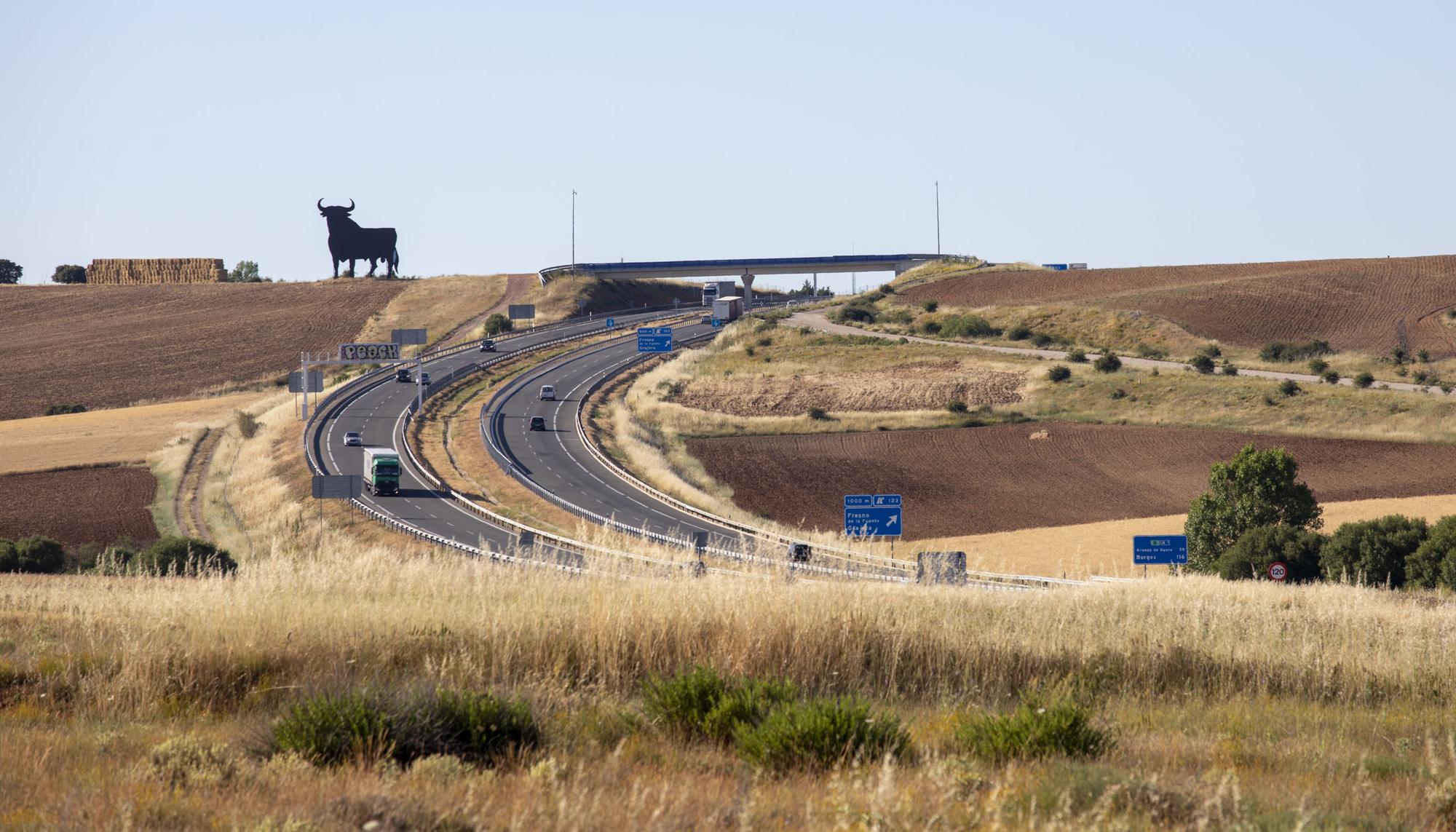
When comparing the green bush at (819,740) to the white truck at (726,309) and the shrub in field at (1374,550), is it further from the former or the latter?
the white truck at (726,309)

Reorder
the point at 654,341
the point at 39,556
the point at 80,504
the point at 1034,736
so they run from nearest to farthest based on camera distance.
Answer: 1. the point at 1034,736
2. the point at 39,556
3. the point at 80,504
4. the point at 654,341

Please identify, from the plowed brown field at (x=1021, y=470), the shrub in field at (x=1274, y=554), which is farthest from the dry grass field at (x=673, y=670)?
the plowed brown field at (x=1021, y=470)

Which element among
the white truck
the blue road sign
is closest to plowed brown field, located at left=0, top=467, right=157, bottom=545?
the blue road sign

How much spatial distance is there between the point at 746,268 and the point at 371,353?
7658cm

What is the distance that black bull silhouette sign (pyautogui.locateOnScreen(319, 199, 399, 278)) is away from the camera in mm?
161750

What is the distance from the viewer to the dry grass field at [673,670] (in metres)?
6.90

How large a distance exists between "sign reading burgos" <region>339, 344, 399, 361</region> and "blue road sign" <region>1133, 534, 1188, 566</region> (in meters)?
62.1

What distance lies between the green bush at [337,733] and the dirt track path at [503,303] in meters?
126

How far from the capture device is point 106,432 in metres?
85.7

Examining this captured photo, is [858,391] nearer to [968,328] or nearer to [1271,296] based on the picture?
[968,328]

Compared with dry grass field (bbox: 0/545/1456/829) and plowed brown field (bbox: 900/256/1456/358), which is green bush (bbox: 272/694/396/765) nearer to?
dry grass field (bbox: 0/545/1456/829)

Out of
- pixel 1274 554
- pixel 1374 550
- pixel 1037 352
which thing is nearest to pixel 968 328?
pixel 1037 352

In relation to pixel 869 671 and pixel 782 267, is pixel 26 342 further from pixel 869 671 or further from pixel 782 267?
pixel 869 671

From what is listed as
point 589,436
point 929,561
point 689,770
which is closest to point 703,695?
point 689,770
